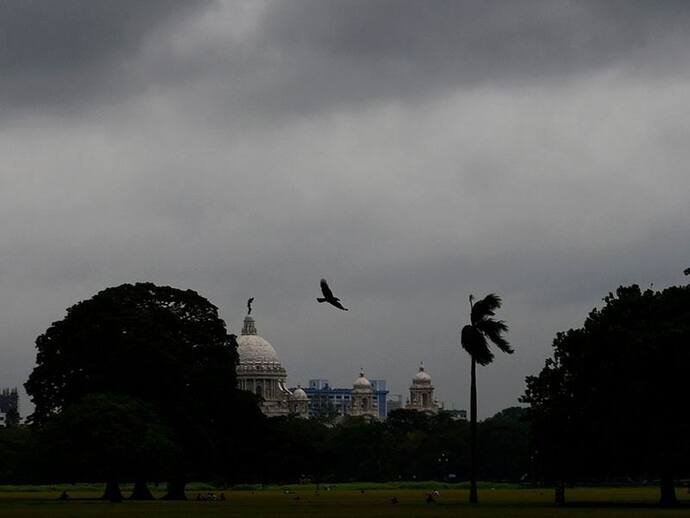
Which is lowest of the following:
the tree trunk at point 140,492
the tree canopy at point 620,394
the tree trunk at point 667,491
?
the tree trunk at point 667,491

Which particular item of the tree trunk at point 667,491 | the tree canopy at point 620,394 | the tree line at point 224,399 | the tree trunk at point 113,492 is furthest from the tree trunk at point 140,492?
the tree trunk at point 667,491

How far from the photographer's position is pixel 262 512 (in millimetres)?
64000

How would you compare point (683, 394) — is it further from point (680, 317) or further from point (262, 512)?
point (262, 512)

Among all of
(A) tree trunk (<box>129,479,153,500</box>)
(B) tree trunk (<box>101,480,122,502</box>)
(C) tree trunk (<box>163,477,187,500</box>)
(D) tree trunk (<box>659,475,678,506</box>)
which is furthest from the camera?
(C) tree trunk (<box>163,477,187,500</box>)

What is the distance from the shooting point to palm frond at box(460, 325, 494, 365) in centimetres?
7406

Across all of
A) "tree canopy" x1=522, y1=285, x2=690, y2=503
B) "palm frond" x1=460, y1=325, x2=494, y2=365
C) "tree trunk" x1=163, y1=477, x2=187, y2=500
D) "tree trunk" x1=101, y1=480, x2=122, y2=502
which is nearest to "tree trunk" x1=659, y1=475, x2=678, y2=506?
"tree canopy" x1=522, y1=285, x2=690, y2=503

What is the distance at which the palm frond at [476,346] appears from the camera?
74.1 metres

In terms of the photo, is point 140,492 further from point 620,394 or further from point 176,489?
point 620,394

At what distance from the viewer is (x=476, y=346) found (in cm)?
7412

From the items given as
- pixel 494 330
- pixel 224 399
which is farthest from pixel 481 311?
pixel 224 399

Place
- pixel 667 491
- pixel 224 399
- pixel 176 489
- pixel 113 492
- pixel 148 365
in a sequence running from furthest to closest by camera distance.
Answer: pixel 224 399, pixel 176 489, pixel 148 365, pixel 113 492, pixel 667 491

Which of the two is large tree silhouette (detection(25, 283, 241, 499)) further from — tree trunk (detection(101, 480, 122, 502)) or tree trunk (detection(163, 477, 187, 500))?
tree trunk (detection(101, 480, 122, 502))

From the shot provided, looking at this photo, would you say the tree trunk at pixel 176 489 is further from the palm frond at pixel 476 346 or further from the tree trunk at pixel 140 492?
the palm frond at pixel 476 346

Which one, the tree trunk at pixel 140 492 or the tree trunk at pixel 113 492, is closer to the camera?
the tree trunk at pixel 113 492
